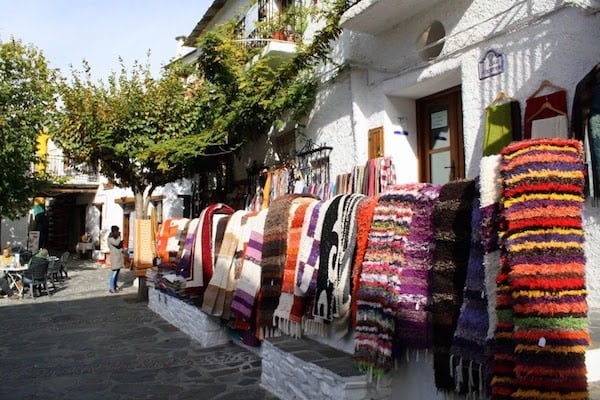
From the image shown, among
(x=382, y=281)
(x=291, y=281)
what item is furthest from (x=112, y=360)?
(x=382, y=281)

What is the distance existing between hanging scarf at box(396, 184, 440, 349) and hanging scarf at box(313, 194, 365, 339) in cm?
68

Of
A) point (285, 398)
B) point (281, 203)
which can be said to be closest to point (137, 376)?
point (285, 398)

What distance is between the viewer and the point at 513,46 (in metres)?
4.91

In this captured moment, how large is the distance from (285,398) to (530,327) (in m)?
2.72

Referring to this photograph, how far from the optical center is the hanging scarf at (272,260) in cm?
494

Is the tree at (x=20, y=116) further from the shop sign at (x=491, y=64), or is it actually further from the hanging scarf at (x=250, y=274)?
the shop sign at (x=491, y=64)

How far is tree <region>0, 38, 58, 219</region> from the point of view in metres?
13.3

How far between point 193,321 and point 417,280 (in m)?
4.51

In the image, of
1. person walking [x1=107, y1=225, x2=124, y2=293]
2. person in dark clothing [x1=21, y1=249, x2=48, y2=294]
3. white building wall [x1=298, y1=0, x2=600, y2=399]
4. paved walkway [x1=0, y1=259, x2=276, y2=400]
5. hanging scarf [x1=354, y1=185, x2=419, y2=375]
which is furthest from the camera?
person walking [x1=107, y1=225, x2=124, y2=293]

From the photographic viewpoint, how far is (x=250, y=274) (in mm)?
5496

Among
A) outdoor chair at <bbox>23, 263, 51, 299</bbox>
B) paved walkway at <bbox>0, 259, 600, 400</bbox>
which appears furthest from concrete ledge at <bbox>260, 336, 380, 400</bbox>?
outdoor chair at <bbox>23, 263, 51, 299</bbox>

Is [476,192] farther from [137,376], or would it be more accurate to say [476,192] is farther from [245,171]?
[245,171]

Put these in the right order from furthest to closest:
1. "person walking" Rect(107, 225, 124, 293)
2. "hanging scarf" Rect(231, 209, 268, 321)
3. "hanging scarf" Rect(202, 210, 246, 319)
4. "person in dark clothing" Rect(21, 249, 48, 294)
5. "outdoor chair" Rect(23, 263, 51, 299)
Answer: "person walking" Rect(107, 225, 124, 293), "outdoor chair" Rect(23, 263, 51, 299), "person in dark clothing" Rect(21, 249, 48, 294), "hanging scarf" Rect(202, 210, 246, 319), "hanging scarf" Rect(231, 209, 268, 321)

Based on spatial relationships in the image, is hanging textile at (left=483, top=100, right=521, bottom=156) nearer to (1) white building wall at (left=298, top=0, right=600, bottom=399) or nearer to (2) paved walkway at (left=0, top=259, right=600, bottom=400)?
(1) white building wall at (left=298, top=0, right=600, bottom=399)
